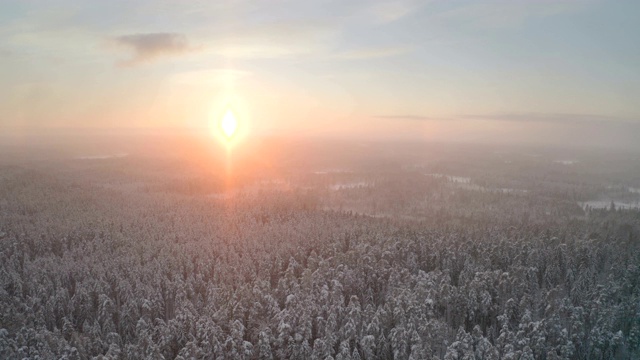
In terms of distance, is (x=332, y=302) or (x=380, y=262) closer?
(x=332, y=302)

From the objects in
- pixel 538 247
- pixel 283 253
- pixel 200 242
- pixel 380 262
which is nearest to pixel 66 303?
pixel 200 242

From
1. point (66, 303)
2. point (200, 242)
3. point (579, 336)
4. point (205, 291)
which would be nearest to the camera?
point (579, 336)

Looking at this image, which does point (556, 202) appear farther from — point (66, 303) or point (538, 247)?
point (66, 303)

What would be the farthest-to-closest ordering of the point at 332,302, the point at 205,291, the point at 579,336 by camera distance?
the point at 205,291 < the point at 332,302 < the point at 579,336

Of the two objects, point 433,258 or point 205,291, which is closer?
point 205,291

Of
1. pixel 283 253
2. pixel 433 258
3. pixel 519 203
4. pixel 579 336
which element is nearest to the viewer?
pixel 579 336

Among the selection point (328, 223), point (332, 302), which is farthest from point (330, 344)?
point (328, 223)

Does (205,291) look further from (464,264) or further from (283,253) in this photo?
(464,264)

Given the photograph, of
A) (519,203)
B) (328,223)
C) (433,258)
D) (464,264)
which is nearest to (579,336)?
(464,264)

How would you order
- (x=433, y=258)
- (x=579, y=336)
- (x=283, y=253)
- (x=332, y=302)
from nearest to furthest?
(x=579, y=336), (x=332, y=302), (x=433, y=258), (x=283, y=253)
